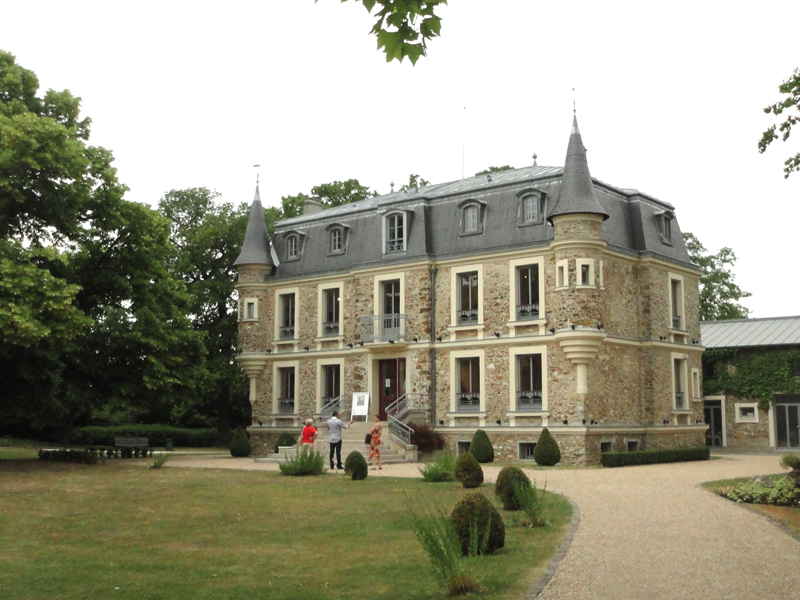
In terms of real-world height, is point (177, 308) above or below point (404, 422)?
above

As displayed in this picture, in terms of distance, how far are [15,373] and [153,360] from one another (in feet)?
13.0

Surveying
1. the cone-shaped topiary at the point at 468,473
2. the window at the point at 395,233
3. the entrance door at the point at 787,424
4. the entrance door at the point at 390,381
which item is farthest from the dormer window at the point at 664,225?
the cone-shaped topiary at the point at 468,473

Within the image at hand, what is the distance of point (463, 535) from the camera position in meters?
10.6

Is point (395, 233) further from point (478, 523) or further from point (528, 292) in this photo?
point (478, 523)

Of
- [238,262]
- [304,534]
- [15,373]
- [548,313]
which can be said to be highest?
[238,262]

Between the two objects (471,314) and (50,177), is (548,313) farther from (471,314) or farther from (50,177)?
(50,177)

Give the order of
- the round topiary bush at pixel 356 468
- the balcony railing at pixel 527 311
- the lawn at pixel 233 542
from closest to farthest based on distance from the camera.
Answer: the lawn at pixel 233 542
the round topiary bush at pixel 356 468
the balcony railing at pixel 527 311

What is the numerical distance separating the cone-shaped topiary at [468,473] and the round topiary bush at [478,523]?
7.80 meters

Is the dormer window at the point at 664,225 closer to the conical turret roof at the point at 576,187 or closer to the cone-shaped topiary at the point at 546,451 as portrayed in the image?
the conical turret roof at the point at 576,187

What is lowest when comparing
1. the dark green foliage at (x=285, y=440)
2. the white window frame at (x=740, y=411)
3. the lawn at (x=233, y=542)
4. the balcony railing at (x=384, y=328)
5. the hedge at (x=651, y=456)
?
the lawn at (x=233, y=542)

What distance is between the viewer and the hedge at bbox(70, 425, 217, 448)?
147ft

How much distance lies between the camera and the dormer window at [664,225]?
32719 mm

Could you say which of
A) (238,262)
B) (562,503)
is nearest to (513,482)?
(562,503)

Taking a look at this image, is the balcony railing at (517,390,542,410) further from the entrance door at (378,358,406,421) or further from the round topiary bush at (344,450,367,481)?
the round topiary bush at (344,450,367,481)
